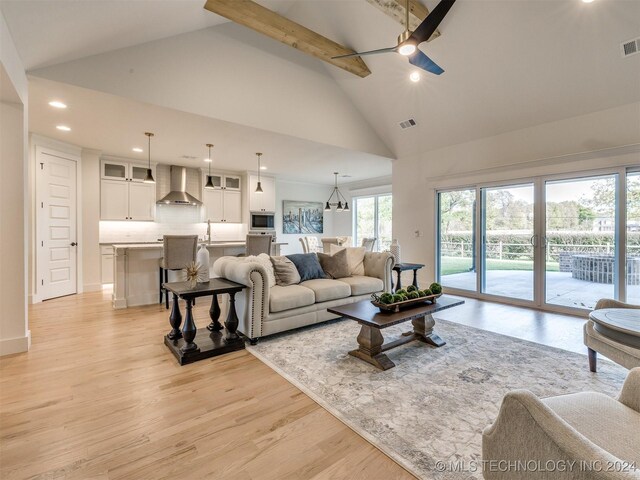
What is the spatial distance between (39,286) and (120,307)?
158 cm

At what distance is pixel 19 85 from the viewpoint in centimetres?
277

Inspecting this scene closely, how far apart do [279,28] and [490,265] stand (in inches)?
194

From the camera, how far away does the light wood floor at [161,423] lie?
154 centimetres

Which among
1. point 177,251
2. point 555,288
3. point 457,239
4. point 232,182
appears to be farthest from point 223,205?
point 555,288

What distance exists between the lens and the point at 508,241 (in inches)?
194

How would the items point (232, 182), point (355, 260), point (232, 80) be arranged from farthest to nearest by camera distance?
point (232, 182) < point (355, 260) < point (232, 80)

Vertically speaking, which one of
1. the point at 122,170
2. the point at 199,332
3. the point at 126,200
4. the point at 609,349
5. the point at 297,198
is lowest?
the point at 199,332

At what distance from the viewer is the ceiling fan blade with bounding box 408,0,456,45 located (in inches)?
93.2

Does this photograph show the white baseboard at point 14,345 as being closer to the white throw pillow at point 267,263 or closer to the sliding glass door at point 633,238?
the white throw pillow at point 267,263

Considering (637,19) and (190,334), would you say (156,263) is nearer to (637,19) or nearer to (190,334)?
(190,334)

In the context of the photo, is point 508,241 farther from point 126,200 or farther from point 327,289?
point 126,200

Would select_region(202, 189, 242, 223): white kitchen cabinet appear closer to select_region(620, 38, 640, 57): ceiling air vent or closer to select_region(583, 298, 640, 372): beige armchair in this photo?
select_region(583, 298, 640, 372): beige armchair

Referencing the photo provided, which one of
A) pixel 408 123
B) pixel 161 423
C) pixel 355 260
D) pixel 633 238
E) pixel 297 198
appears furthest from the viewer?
pixel 297 198

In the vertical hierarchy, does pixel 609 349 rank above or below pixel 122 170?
below
